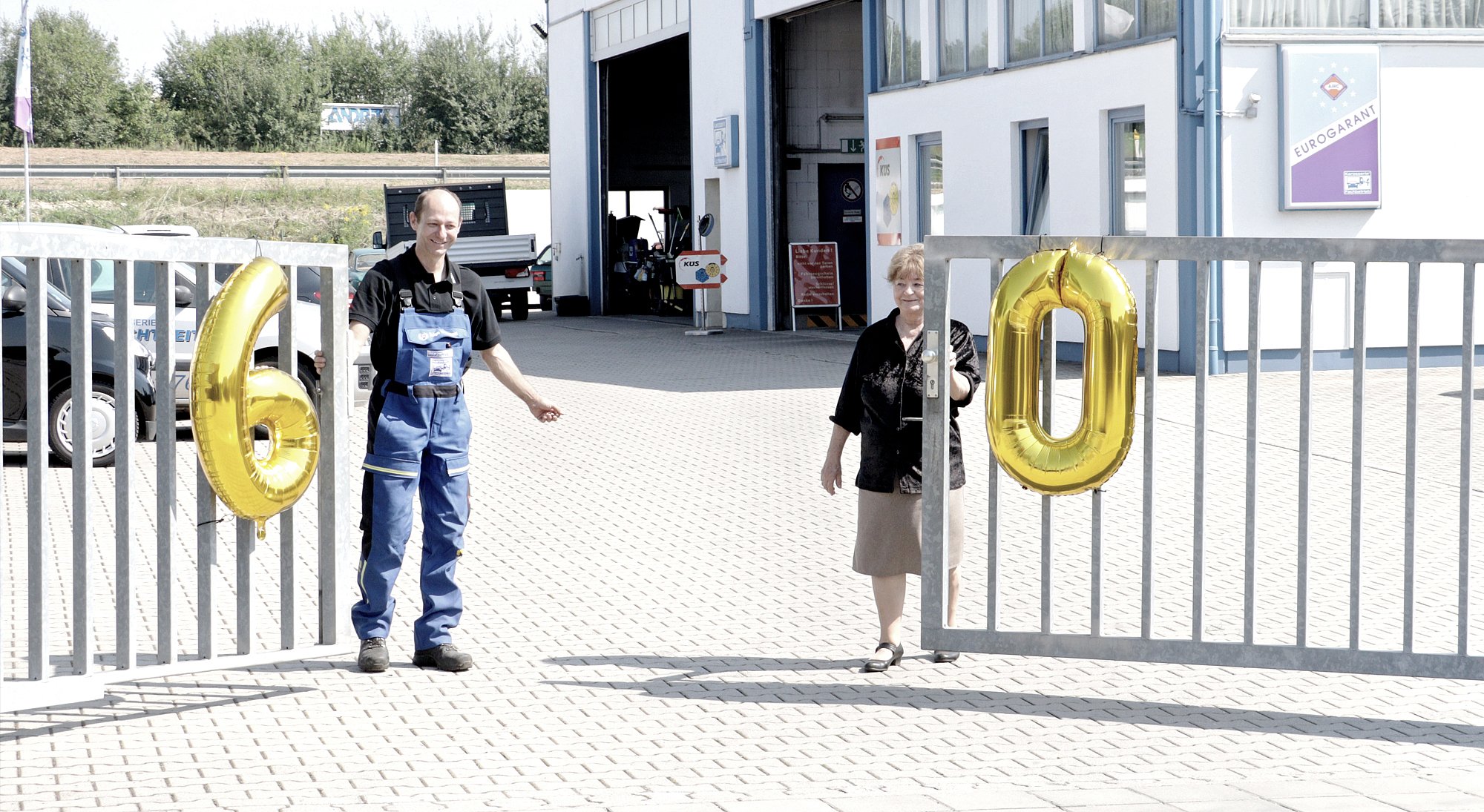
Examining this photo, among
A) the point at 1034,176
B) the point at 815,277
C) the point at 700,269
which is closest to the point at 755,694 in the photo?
the point at 1034,176

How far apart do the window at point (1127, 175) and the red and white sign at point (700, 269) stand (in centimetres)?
876

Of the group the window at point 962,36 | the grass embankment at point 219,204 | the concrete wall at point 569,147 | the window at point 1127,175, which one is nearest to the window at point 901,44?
the window at point 962,36

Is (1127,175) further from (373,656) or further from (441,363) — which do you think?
(373,656)

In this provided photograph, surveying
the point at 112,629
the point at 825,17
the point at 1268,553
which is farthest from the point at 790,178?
the point at 112,629

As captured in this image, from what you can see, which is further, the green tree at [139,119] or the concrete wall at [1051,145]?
the green tree at [139,119]

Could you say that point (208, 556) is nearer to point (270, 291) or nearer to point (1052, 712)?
point (270, 291)

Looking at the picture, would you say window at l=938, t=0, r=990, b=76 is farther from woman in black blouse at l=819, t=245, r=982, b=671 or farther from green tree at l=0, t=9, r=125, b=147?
green tree at l=0, t=9, r=125, b=147

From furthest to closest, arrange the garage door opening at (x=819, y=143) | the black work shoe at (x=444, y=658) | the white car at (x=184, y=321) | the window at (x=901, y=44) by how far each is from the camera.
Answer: the garage door opening at (x=819, y=143), the window at (x=901, y=44), the white car at (x=184, y=321), the black work shoe at (x=444, y=658)

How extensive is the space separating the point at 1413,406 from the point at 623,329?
24.2 metres

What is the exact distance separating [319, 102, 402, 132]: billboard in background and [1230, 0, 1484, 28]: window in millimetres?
65456

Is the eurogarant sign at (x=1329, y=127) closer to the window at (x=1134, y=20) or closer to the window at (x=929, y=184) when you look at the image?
the window at (x=1134, y=20)

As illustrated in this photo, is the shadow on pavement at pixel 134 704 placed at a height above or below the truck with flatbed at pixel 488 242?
below

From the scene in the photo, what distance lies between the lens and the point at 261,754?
16.1 feet

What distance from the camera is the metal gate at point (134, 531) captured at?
16.1 ft
